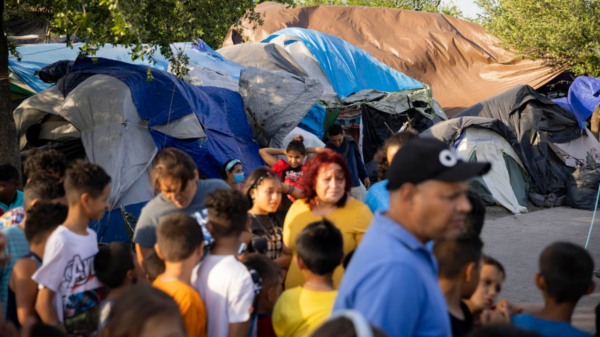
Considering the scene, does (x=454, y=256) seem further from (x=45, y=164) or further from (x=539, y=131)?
(x=539, y=131)

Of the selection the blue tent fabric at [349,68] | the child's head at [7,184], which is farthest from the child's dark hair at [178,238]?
the blue tent fabric at [349,68]

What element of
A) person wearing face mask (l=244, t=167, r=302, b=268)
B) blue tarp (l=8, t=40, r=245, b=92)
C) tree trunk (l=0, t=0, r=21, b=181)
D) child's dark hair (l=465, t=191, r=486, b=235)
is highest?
child's dark hair (l=465, t=191, r=486, b=235)

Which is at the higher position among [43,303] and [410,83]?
[43,303]

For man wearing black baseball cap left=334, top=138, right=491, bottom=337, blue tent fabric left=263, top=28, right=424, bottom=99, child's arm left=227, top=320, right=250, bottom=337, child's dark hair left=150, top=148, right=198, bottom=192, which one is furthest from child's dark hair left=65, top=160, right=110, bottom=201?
blue tent fabric left=263, top=28, right=424, bottom=99

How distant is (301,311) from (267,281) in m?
0.45

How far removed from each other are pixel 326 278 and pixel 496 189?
10137mm

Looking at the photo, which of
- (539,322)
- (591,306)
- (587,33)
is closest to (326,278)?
(539,322)

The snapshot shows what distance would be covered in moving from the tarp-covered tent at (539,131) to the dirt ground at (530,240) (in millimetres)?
795

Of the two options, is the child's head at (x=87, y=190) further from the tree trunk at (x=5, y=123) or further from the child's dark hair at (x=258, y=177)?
the tree trunk at (x=5, y=123)

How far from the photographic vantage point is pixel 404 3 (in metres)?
38.0

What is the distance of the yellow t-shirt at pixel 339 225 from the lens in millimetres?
3686

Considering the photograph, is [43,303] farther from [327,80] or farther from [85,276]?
[327,80]

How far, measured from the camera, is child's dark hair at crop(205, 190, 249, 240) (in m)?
3.19

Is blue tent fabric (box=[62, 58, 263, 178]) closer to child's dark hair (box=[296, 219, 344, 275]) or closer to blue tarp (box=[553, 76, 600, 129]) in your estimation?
child's dark hair (box=[296, 219, 344, 275])
